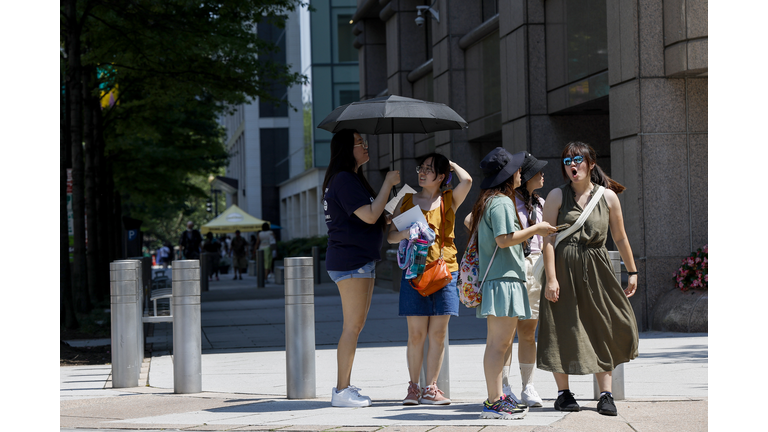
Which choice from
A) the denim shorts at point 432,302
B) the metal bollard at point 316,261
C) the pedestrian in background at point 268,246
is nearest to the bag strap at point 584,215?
the denim shorts at point 432,302

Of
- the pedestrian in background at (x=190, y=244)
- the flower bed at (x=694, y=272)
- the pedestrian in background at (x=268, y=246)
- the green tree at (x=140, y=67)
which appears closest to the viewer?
the flower bed at (x=694, y=272)

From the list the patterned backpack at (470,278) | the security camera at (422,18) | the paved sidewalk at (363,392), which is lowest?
the paved sidewalk at (363,392)

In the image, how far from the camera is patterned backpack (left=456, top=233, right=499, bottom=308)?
5.57 metres

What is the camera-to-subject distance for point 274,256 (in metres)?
31.6

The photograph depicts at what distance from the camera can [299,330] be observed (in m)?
6.53

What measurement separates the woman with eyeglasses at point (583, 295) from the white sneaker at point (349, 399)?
51.4 inches

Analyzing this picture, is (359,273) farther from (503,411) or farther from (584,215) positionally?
(584,215)

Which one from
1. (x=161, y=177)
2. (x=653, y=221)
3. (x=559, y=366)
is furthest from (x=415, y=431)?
(x=161, y=177)

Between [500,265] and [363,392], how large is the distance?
2.02m

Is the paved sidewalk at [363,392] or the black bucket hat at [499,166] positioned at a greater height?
Answer: the black bucket hat at [499,166]

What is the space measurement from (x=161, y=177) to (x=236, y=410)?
2274 centimetres

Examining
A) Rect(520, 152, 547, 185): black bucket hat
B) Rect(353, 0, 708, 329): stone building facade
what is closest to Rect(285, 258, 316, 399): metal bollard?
Rect(520, 152, 547, 185): black bucket hat

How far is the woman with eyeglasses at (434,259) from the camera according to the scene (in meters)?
5.80

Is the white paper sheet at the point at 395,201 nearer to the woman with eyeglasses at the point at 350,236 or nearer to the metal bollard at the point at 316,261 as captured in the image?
the woman with eyeglasses at the point at 350,236
